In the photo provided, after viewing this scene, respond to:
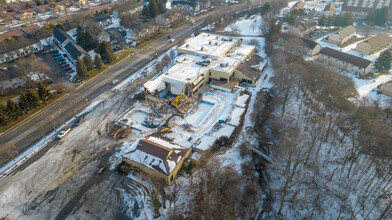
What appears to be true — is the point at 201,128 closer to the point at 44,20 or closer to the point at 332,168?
the point at 332,168

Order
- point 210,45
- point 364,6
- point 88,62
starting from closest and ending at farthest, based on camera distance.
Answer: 1. point 88,62
2. point 210,45
3. point 364,6

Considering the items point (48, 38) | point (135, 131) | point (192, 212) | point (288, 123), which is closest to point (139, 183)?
point (192, 212)

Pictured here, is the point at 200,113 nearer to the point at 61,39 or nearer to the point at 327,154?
the point at 327,154

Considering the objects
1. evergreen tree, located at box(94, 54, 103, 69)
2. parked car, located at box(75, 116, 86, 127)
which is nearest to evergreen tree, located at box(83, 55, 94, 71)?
evergreen tree, located at box(94, 54, 103, 69)

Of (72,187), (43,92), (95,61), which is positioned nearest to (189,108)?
(72,187)

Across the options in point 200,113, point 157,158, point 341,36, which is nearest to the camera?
point 157,158
